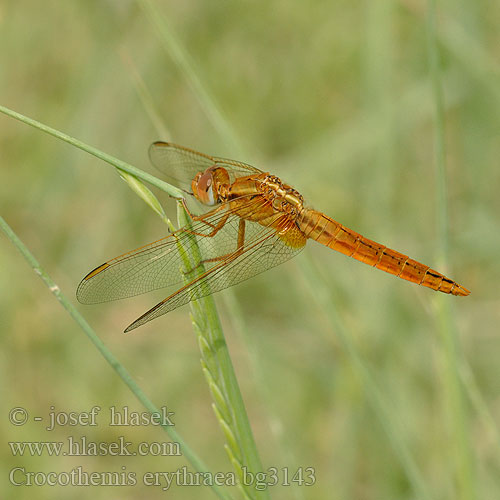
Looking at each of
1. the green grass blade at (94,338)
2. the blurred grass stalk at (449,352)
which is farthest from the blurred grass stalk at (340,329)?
the green grass blade at (94,338)

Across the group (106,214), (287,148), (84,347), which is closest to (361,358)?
(84,347)

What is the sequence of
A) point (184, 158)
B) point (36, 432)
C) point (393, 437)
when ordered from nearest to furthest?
point (393, 437)
point (184, 158)
point (36, 432)

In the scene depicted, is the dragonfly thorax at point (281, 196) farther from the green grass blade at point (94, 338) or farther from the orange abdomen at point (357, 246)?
the green grass blade at point (94, 338)

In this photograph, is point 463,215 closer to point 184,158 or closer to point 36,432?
point 184,158

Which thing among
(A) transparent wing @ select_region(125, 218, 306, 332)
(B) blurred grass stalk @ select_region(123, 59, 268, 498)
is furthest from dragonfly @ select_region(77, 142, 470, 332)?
(B) blurred grass stalk @ select_region(123, 59, 268, 498)

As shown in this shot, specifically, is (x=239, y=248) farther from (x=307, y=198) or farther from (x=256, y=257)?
(x=307, y=198)

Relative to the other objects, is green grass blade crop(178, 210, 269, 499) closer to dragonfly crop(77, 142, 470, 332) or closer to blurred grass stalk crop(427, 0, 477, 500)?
dragonfly crop(77, 142, 470, 332)
